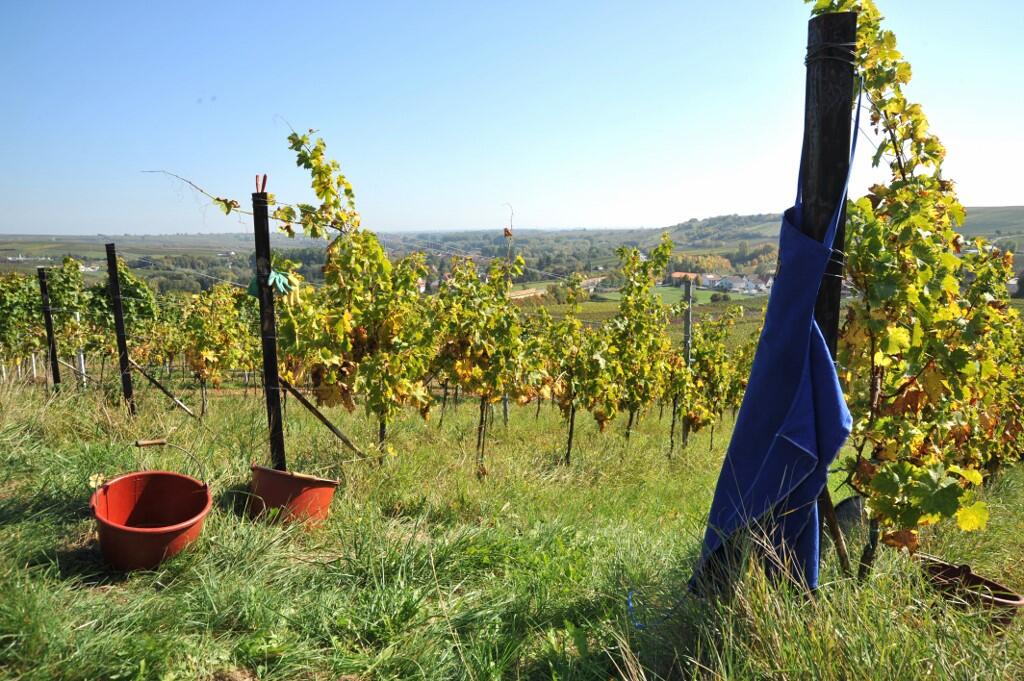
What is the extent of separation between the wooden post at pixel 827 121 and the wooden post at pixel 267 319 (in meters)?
2.95

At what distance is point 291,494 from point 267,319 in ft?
3.60

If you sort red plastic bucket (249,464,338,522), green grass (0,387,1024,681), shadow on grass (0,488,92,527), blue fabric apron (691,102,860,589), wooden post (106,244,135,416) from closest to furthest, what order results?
green grass (0,387,1024,681), blue fabric apron (691,102,860,589), shadow on grass (0,488,92,527), red plastic bucket (249,464,338,522), wooden post (106,244,135,416)

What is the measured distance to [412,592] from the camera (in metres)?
2.65

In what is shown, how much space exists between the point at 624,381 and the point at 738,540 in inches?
264

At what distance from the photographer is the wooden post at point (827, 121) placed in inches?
83.9

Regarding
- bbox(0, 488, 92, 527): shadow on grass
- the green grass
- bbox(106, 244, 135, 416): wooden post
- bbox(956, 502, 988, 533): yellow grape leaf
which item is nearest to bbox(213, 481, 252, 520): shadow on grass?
the green grass

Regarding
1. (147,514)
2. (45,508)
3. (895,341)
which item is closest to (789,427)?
(895,341)

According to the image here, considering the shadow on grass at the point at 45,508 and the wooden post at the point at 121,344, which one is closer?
the shadow on grass at the point at 45,508

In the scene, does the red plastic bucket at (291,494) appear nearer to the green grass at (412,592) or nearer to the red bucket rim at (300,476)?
the red bucket rim at (300,476)

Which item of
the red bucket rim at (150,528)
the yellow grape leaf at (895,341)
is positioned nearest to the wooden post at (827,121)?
the yellow grape leaf at (895,341)

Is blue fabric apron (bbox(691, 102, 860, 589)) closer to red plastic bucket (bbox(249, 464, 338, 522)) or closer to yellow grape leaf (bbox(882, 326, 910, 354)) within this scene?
yellow grape leaf (bbox(882, 326, 910, 354))

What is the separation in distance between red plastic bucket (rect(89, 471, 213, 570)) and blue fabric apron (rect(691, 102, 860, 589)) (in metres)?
2.32

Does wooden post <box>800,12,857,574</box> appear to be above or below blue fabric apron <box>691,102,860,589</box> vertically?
above

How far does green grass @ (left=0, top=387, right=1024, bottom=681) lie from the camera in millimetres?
1890
